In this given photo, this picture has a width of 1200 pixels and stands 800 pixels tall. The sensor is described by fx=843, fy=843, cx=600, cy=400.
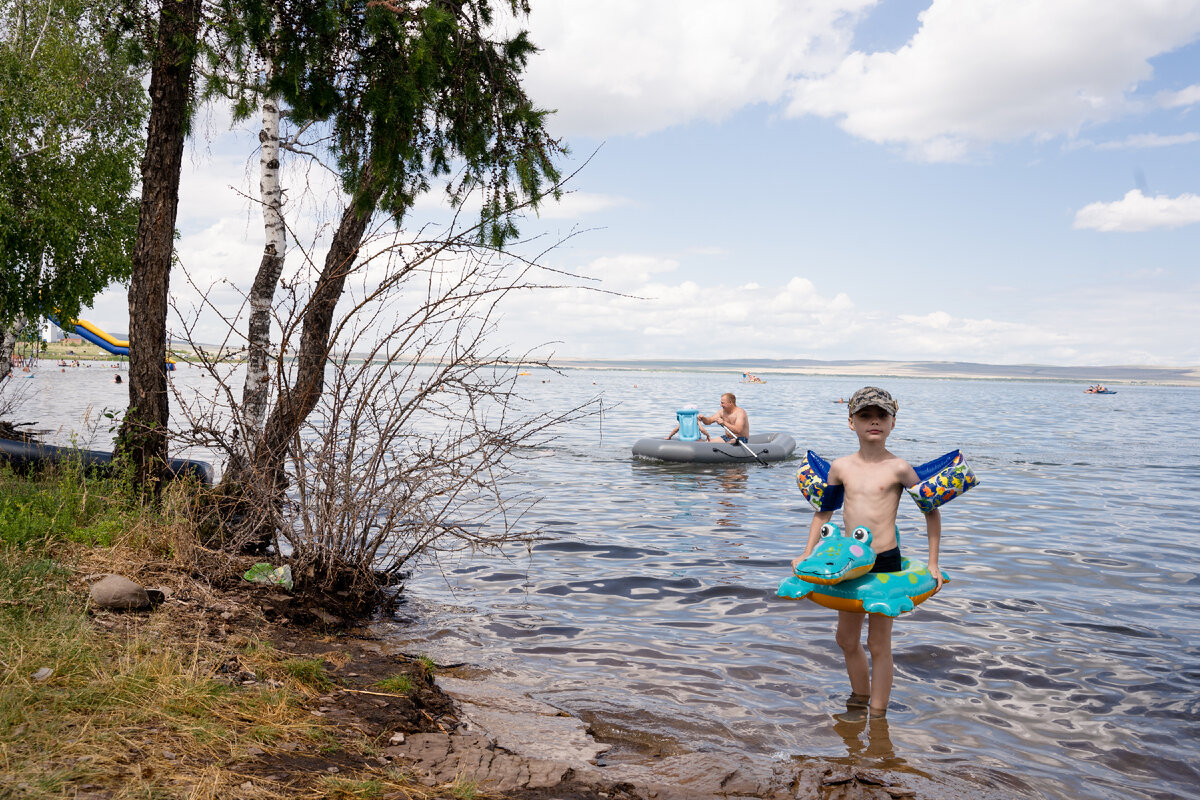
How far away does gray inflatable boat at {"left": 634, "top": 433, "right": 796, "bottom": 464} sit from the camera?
1798cm

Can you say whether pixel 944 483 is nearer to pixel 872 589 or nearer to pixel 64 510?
pixel 872 589

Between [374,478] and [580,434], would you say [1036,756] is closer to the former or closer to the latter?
[374,478]

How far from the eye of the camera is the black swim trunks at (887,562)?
4.73 meters

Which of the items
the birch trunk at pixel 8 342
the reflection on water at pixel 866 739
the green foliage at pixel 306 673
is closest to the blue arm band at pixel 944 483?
the reflection on water at pixel 866 739

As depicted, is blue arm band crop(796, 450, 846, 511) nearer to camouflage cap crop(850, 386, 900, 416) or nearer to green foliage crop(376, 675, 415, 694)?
camouflage cap crop(850, 386, 900, 416)

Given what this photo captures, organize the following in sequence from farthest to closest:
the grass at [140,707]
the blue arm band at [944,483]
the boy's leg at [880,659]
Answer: the boy's leg at [880,659] → the blue arm band at [944,483] → the grass at [140,707]

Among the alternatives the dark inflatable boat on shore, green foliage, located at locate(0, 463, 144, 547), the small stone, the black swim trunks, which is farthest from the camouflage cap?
the dark inflatable boat on shore

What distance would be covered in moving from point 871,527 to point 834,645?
2368 mm

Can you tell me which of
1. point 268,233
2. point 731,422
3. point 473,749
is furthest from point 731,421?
point 473,749

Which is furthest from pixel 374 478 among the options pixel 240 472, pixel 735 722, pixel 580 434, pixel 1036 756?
pixel 580 434

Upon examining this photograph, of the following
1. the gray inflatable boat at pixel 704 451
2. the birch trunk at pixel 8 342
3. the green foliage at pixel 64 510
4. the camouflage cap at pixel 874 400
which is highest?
the birch trunk at pixel 8 342

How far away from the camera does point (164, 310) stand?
7977mm

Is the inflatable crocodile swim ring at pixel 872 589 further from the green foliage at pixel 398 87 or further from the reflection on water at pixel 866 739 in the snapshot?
the green foliage at pixel 398 87

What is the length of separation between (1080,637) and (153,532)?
7.59 meters
